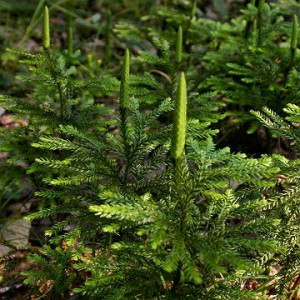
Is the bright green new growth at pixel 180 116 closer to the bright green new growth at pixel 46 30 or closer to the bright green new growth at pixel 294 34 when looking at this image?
the bright green new growth at pixel 46 30

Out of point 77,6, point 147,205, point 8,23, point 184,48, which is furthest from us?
point 77,6

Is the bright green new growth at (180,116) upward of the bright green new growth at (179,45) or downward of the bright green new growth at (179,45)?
upward

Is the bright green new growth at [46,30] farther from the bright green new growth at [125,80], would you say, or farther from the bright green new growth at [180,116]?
the bright green new growth at [180,116]

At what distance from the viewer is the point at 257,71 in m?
2.83

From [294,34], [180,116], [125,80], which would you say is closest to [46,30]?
[125,80]

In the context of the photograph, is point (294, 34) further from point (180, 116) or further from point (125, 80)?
point (180, 116)

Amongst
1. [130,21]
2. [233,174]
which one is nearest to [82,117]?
[233,174]

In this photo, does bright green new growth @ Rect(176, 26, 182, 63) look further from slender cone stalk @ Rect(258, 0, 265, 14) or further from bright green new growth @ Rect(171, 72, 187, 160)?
bright green new growth @ Rect(171, 72, 187, 160)

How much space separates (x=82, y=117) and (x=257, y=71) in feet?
3.92

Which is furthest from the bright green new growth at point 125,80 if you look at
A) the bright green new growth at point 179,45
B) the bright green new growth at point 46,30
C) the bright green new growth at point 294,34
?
the bright green new growth at point 294,34

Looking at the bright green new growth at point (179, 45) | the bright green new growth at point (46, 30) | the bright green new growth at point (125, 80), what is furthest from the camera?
the bright green new growth at point (179, 45)

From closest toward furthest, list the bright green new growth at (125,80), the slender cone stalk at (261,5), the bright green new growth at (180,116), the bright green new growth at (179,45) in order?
→ the bright green new growth at (180,116), the bright green new growth at (125,80), the bright green new growth at (179,45), the slender cone stalk at (261,5)

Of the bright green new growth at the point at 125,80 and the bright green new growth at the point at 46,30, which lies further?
the bright green new growth at the point at 46,30

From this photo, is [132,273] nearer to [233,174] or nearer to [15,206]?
[233,174]
